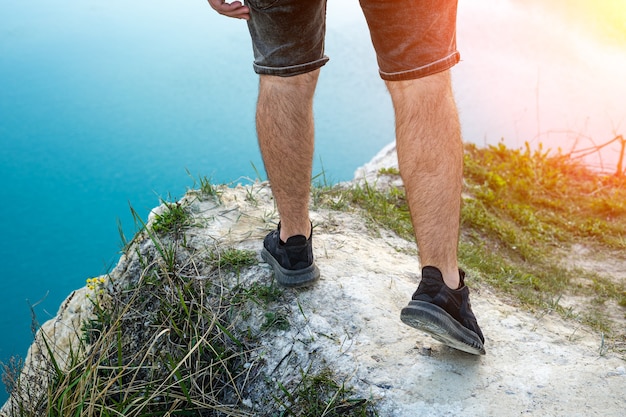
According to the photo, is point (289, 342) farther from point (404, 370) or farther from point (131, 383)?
point (131, 383)

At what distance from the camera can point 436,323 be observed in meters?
1.82

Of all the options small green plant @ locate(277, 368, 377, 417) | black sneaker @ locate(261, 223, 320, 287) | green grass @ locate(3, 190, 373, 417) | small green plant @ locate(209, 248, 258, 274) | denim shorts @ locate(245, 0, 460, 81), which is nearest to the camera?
denim shorts @ locate(245, 0, 460, 81)

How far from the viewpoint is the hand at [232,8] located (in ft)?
6.35

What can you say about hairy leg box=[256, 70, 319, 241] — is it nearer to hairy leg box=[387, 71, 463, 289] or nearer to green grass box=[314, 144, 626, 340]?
hairy leg box=[387, 71, 463, 289]

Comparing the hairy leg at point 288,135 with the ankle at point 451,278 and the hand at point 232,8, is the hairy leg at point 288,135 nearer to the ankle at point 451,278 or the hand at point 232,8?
the hand at point 232,8

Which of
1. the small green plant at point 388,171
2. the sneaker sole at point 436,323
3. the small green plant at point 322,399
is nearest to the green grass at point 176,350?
the small green plant at point 322,399

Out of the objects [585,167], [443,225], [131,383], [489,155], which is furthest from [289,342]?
[585,167]

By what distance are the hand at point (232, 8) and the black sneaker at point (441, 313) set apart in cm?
95

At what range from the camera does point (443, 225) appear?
1.82 m

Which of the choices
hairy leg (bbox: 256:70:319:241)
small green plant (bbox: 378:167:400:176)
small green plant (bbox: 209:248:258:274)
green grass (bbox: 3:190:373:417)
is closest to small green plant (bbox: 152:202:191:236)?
green grass (bbox: 3:190:373:417)

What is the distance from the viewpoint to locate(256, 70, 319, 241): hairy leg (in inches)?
78.5

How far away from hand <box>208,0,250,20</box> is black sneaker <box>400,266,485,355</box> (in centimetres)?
95

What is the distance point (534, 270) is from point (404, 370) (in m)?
2.20

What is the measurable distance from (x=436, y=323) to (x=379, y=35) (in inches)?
32.6
